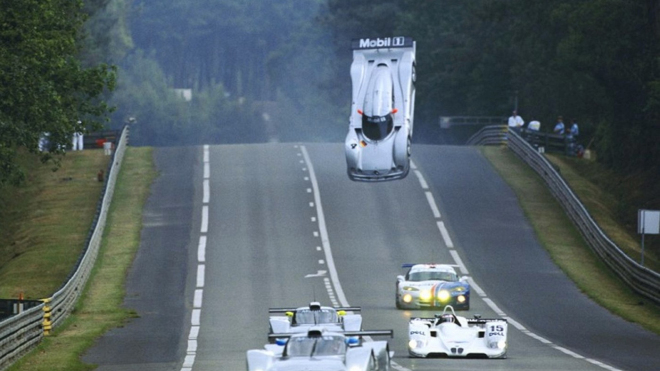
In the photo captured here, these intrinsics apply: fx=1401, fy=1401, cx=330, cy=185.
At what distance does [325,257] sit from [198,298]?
25.7ft

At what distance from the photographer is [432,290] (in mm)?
36656

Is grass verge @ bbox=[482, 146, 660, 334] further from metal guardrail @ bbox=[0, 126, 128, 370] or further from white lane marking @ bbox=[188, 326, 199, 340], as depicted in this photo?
metal guardrail @ bbox=[0, 126, 128, 370]

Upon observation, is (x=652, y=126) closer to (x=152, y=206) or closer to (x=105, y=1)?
(x=152, y=206)

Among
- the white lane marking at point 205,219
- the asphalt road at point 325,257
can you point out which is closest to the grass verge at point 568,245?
the asphalt road at point 325,257

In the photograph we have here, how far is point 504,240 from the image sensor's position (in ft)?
168

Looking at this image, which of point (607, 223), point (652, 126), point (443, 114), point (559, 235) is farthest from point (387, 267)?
point (443, 114)

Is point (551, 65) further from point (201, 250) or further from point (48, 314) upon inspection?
point (48, 314)

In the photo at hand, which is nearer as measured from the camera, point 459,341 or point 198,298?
point 459,341

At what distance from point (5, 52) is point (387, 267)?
1447cm

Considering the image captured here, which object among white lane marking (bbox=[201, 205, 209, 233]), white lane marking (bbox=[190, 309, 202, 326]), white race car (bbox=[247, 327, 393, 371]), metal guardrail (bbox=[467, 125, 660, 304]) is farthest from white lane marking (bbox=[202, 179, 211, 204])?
white race car (bbox=[247, 327, 393, 371])

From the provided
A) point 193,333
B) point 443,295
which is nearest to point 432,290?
point 443,295

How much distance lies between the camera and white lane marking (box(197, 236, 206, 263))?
47.8m

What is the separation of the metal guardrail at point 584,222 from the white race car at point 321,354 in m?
19.7

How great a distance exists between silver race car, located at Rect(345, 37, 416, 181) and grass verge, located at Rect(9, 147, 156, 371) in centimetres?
900
